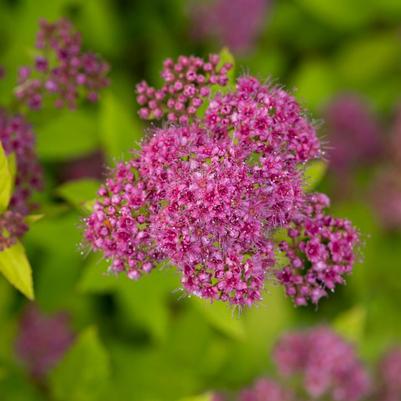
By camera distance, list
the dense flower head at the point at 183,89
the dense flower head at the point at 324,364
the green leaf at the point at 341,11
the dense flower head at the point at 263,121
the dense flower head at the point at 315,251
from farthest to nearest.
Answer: the green leaf at the point at 341,11, the dense flower head at the point at 324,364, the dense flower head at the point at 183,89, the dense flower head at the point at 315,251, the dense flower head at the point at 263,121

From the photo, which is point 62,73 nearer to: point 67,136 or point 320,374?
point 67,136

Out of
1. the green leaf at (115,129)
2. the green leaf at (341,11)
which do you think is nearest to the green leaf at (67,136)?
the green leaf at (115,129)

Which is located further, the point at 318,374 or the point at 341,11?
the point at 341,11

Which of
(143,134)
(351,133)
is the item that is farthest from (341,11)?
(143,134)

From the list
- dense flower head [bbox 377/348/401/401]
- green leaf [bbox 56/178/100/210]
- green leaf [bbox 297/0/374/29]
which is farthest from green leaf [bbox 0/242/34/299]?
green leaf [bbox 297/0/374/29]

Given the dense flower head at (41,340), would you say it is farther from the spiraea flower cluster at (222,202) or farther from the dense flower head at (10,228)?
the spiraea flower cluster at (222,202)

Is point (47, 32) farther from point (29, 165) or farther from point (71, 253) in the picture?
point (71, 253)

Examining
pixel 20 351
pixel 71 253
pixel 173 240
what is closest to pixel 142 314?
pixel 71 253
